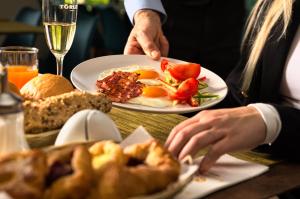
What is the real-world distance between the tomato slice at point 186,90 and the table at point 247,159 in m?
0.07

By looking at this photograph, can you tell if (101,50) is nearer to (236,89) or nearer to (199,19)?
(199,19)

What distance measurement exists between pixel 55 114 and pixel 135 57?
0.67 metres

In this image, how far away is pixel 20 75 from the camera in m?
1.45

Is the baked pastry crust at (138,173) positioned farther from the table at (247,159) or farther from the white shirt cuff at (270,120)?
the white shirt cuff at (270,120)

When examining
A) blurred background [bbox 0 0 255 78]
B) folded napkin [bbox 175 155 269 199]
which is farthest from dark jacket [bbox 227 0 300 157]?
blurred background [bbox 0 0 255 78]

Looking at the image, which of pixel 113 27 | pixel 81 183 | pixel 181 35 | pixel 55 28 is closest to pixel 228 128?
pixel 81 183

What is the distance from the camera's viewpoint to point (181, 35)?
294 cm

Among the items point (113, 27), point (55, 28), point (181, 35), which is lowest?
point (113, 27)

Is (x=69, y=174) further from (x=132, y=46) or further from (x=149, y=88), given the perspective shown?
(x=132, y=46)

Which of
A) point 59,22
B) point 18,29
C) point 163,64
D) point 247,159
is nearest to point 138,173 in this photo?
point 247,159

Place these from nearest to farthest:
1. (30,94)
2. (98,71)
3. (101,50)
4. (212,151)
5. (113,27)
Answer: (212,151) < (30,94) < (98,71) < (113,27) < (101,50)

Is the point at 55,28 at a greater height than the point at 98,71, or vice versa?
the point at 55,28

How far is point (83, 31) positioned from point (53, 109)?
2.74 metres

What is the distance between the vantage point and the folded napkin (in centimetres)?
104
